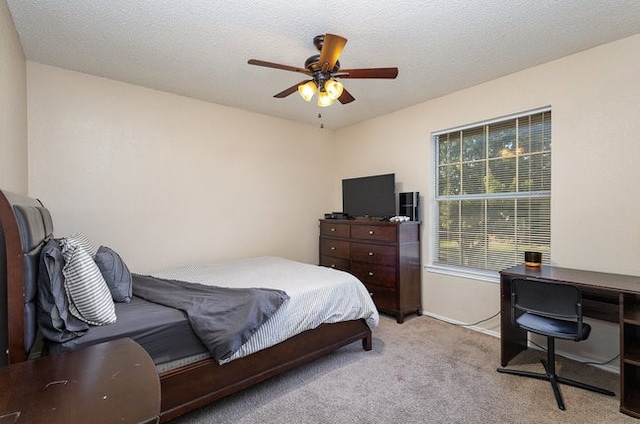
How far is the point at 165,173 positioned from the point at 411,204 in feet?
9.42

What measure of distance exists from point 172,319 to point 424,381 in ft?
6.08

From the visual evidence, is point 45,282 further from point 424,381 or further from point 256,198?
point 256,198

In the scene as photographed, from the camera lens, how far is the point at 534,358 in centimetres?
266

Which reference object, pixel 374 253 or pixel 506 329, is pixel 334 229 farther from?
pixel 506 329

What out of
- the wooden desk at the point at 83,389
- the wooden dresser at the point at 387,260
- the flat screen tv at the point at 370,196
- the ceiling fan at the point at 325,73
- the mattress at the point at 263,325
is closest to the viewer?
the wooden desk at the point at 83,389

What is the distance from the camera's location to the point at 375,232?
12.1ft

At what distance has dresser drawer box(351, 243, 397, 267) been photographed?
11.6 ft

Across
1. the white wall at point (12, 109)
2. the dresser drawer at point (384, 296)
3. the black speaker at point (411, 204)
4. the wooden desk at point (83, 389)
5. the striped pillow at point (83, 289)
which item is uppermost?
the white wall at point (12, 109)

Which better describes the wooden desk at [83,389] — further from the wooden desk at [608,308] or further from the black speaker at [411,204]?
the black speaker at [411,204]

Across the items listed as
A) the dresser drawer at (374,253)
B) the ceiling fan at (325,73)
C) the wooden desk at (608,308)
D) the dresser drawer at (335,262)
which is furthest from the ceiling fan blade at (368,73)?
the dresser drawer at (335,262)

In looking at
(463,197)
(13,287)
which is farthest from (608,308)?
(13,287)

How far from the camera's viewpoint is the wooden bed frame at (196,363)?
1.30 metres

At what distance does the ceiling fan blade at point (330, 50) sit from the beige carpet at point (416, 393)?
7.58 feet

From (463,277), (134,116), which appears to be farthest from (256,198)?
(463,277)
